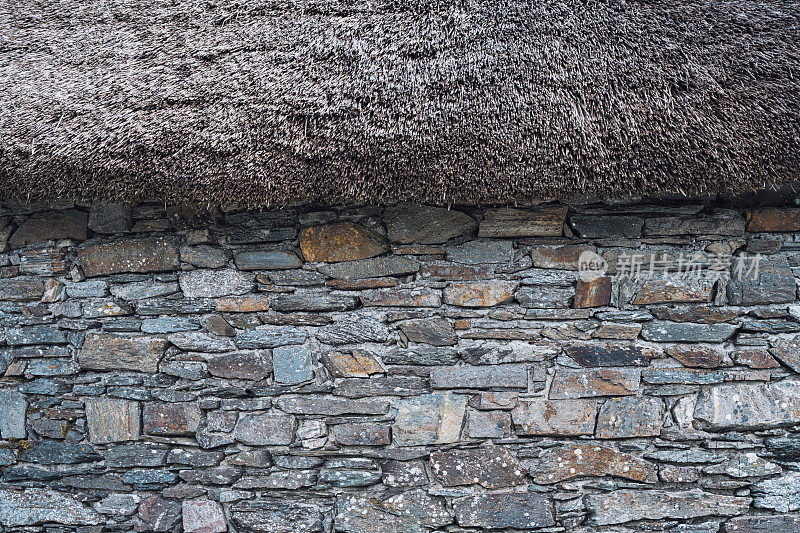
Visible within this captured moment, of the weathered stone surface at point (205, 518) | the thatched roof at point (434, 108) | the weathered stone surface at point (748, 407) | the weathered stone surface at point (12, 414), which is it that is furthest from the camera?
the weathered stone surface at point (12, 414)

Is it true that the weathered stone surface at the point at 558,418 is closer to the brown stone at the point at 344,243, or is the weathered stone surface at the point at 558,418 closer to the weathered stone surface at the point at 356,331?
the weathered stone surface at the point at 356,331

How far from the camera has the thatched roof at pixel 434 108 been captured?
5.52 ft

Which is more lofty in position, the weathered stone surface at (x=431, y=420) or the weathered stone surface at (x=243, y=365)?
the weathered stone surface at (x=243, y=365)

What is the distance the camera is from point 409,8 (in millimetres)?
2053

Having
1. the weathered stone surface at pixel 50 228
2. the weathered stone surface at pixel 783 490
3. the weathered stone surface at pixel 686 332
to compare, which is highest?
the weathered stone surface at pixel 50 228

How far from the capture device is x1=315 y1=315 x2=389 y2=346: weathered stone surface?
1.96 metres

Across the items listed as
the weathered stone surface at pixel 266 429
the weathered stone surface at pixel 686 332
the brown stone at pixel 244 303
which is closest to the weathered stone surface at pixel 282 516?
the weathered stone surface at pixel 266 429

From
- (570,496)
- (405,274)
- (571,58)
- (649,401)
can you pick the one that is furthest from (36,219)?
(649,401)

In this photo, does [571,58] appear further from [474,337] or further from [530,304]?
[474,337]

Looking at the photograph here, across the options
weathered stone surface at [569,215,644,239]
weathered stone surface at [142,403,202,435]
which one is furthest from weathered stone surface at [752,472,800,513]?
weathered stone surface at [142,403,202,435]

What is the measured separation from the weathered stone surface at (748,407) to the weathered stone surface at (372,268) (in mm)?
1333

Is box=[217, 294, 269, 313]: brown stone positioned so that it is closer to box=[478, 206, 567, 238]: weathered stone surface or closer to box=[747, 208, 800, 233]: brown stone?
box=[478, 206, 567, 238]: weathered stone surface

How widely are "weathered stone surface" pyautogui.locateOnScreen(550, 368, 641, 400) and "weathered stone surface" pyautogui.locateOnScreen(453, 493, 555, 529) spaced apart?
442 mm

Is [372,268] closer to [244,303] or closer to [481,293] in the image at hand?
[481,293]
